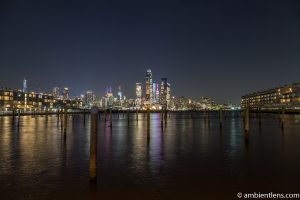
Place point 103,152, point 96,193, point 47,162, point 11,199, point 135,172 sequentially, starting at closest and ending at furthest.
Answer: point 11,199
point 96,193
point 135,172
point 47,162
point 103,152

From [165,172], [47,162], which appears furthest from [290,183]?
[47,162]

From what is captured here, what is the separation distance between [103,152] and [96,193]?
9549 mm

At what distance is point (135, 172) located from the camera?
533 inches

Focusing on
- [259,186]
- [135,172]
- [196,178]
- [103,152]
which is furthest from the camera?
[103,152]

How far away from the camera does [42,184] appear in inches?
444

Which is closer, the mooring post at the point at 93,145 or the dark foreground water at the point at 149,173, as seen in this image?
the dark foreground water at the point at 149,173

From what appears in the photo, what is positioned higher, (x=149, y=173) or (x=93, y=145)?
(x=93, y=145)

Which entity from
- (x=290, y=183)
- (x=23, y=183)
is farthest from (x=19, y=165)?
(x=290, y=183)

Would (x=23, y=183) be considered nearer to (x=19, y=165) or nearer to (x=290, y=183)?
(x=19, y=165)

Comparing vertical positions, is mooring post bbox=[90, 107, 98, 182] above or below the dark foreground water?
above

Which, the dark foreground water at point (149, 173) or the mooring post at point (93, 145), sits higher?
the mooring post at point (93, 145)

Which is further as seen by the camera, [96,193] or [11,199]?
[96,193]

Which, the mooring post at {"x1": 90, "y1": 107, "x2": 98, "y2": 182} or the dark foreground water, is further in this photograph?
the mooring post at {"x1": 90, "y1": 107, "x2": 98, "y2": 182}

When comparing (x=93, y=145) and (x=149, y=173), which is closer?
(x=93, y=145)
